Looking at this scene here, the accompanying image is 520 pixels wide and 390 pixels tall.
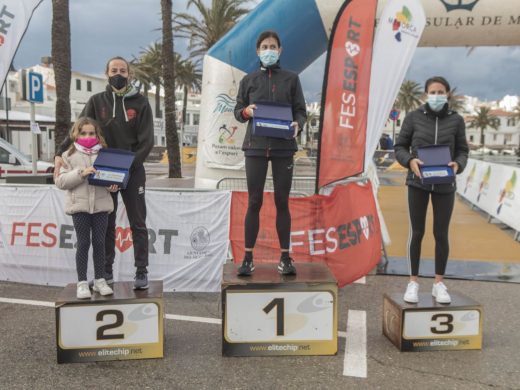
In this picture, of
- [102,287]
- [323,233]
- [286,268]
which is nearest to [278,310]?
[286,268]

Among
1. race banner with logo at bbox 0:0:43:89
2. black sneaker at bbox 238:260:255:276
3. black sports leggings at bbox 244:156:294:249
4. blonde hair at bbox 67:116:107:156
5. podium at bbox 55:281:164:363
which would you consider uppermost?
race banner with logo at bbox 0:0:43:89

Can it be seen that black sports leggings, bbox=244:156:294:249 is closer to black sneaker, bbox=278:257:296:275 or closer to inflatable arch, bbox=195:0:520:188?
black sneaker, bbox=278:257:296:275

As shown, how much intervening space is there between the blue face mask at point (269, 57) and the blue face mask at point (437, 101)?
1339 millimetres

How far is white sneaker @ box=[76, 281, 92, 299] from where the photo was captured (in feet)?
12.3

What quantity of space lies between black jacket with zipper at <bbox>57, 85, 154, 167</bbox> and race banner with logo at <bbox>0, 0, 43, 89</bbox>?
2291mm

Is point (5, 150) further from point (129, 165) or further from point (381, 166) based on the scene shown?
point (381, 166)

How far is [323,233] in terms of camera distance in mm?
5586

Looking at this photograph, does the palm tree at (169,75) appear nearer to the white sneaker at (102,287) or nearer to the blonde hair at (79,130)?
the blonde hair at (79,130)

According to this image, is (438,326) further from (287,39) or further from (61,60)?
(61,60)

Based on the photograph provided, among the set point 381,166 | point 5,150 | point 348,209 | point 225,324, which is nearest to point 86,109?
point 225,324

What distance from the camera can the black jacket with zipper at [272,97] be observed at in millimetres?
4105

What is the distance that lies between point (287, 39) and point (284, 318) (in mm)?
5000

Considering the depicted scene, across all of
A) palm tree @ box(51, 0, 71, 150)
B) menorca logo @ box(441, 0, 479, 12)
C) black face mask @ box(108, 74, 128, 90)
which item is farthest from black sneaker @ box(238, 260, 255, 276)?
palm tree @ box(51, 0, 71, 150)

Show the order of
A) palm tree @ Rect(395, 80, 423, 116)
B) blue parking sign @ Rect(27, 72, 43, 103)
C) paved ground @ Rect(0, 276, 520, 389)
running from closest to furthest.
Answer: paved ground @ Rect(0, 276, 520, 389) → blue parking sign @ Rect(27, 72, 43, 103) → palm tree @ Rect(395, 80, 423, 116)
